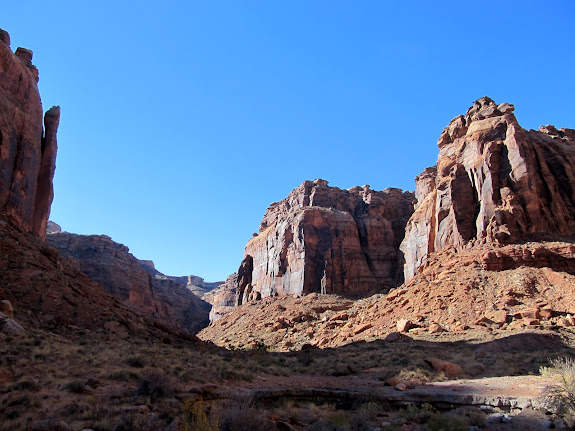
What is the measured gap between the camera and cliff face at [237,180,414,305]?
7062 centimetres

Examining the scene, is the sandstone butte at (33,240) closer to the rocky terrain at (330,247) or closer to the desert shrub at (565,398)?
the desert shrub at (565,398)

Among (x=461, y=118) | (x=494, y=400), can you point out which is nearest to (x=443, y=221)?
(x=461, y=118)

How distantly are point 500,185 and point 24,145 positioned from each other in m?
→ 45.0

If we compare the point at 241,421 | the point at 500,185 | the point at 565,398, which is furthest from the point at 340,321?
the point at 241,421

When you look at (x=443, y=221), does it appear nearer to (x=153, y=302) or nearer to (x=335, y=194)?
(x=335, y=194)

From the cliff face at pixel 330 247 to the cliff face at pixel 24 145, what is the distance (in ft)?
142

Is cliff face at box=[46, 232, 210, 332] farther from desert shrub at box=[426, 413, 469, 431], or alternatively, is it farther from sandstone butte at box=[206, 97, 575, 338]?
desert shrub at box=[426, 413, 469, 431]

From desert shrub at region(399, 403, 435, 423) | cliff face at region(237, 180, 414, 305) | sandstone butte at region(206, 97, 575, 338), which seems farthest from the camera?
cliff face at region(237, 180, 414, 305)

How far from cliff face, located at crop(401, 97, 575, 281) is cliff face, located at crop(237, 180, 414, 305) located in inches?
→ 712

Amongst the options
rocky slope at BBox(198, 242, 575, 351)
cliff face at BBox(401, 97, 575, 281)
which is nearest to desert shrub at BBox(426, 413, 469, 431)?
rocky slope at BBox(198, 242, 575, 351)

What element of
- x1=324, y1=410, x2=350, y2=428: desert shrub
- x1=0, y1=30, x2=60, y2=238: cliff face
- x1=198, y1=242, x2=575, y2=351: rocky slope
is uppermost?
x1=0, y1=30, x2=60, y2=238: cliff face

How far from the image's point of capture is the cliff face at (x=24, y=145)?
3103 cm

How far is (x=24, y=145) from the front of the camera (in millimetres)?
33719

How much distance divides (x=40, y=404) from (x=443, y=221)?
4580cm
